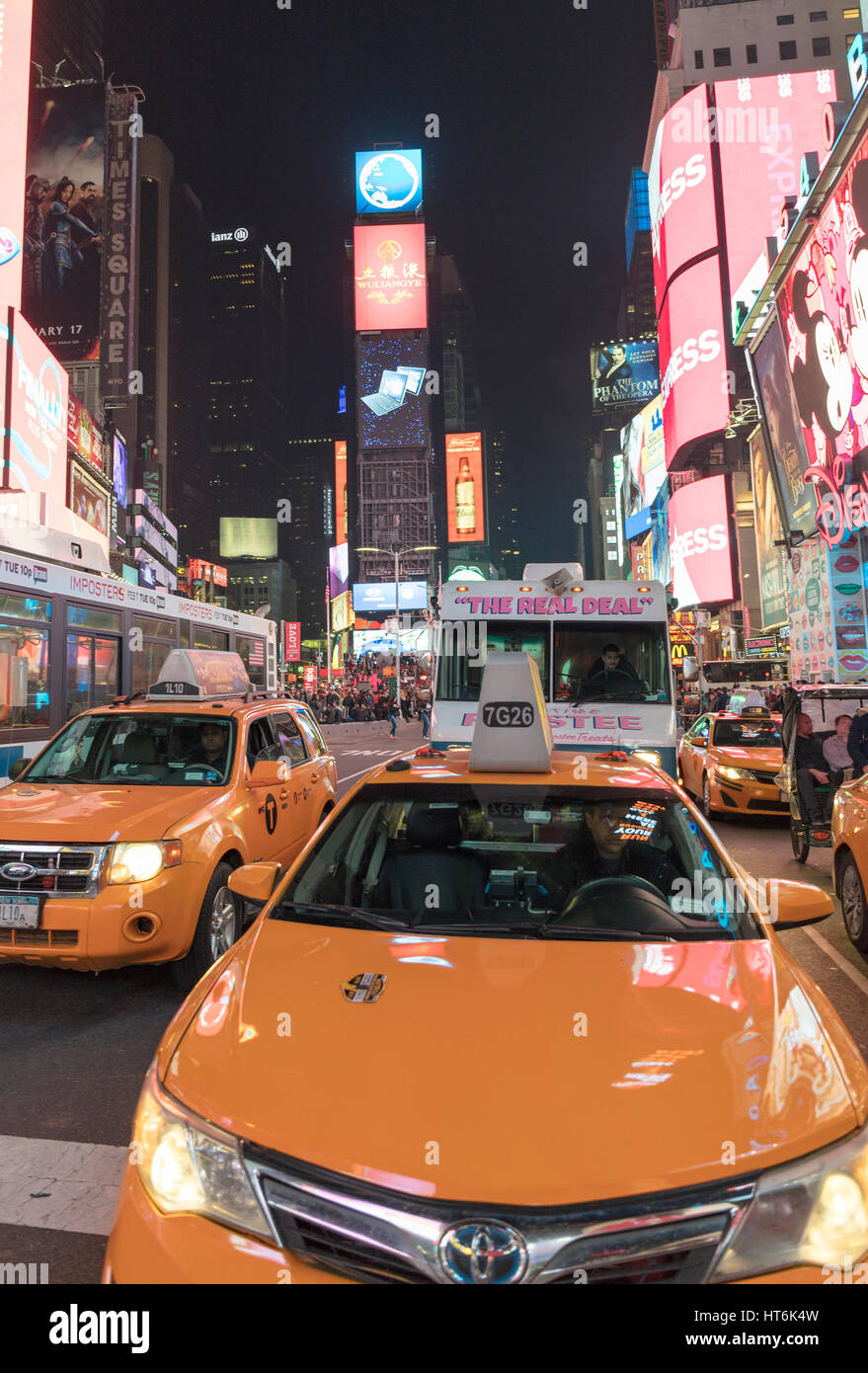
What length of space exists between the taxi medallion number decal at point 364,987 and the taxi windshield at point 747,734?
10.2 meters

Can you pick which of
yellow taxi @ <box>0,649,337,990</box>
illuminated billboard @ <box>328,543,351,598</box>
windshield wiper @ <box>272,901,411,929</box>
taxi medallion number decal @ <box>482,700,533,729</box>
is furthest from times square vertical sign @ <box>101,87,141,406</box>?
illuminated billboard @ <box>328,543,351,598</box>

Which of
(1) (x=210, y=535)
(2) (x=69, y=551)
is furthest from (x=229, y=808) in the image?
(1) (x=210, y=535)

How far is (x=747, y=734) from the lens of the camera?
465 inches

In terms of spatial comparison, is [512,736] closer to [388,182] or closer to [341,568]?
[388,182]

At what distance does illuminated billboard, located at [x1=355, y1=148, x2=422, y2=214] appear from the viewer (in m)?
118

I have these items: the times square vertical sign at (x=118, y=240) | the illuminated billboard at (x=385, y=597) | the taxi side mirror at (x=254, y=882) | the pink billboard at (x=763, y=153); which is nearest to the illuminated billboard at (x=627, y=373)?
the illuminated billboard at (x=385, y=597)

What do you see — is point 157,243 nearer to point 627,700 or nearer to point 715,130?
point 715,130

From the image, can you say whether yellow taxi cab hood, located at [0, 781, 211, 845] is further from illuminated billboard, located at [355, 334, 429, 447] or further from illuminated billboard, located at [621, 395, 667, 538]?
illuminated billboard, located at [355, 334, 429, 447]

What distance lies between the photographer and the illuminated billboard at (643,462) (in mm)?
72438

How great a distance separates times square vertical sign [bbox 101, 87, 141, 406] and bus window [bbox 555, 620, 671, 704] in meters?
51.6

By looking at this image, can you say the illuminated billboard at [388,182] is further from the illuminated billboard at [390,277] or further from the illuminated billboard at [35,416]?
the illuminated billboard at [35,416]

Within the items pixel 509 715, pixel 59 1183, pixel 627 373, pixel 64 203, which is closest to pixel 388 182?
pixel 627 373

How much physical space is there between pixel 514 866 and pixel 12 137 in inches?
1572
